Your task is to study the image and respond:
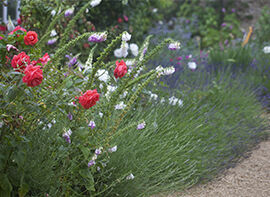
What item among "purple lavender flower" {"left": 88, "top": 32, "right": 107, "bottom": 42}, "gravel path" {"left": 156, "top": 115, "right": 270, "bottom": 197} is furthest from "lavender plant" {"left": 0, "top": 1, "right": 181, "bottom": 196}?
"gravel path" {"left": 156, "top": 115, "right": 270, "bottom": 197}

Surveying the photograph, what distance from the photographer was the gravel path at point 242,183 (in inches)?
97.8

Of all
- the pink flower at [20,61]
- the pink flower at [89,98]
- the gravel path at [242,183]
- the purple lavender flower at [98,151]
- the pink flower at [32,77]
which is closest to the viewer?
the pink flower at [32,77]

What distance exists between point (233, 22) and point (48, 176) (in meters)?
7.73

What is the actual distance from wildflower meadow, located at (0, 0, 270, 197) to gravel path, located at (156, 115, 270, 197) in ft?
0.24

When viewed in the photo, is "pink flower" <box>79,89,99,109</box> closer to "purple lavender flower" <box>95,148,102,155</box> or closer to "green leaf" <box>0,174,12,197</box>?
"purple lavender flower" <box>95,148,102,155</box>

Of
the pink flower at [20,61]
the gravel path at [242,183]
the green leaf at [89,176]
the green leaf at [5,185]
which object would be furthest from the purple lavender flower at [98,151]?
the gravel path at [242,183]

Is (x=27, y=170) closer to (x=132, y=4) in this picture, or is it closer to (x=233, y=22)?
(x=132, y=4)

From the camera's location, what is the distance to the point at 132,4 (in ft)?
16.6

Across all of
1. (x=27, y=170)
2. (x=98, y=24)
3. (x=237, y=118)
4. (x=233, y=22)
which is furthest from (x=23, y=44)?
(x=233, y=22)

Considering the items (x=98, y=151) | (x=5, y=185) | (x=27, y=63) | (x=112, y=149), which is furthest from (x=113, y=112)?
(x=5, y=185)

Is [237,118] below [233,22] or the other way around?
the other way around

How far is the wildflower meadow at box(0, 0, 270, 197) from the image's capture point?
70.1 inches

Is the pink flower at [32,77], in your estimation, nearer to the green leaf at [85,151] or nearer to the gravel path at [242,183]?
the green leaf at [85,151]

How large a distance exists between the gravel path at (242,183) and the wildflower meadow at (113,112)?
0.24ft
